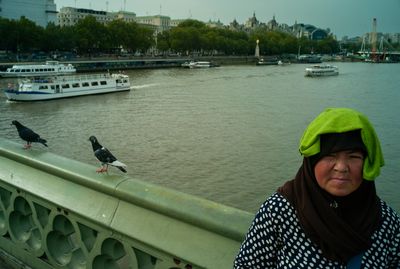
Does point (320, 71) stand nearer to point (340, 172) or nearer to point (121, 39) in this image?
point (121, 39)

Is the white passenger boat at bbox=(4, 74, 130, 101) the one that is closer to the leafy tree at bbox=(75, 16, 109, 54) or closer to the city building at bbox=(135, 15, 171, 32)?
the leafy tree at bbox=(75, 16, 109, 54)

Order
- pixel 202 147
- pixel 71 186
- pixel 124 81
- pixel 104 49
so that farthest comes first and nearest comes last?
1. pixel 104 49
2. pixel 124 81
3. pixel 202 147
4. pixel 71 186

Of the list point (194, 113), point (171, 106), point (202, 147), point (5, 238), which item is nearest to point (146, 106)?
point (171, 106)

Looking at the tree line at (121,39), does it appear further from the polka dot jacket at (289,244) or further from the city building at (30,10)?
the polka dot jacket at (289,244)

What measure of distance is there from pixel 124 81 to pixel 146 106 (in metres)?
8.27

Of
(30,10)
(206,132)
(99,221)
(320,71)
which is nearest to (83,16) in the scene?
(30,10)

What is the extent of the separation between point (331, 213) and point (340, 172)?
0.12m

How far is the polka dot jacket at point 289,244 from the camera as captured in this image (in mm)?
1111

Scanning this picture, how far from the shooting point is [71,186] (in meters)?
1.95

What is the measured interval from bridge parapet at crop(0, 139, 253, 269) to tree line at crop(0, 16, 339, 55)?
180 feet

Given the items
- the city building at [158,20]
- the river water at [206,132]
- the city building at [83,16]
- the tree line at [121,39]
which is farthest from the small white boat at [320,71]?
the city building at [158,20]

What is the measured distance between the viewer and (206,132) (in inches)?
648

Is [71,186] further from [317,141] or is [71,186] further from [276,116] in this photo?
[276,116]

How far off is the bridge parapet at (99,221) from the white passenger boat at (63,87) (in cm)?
2509
